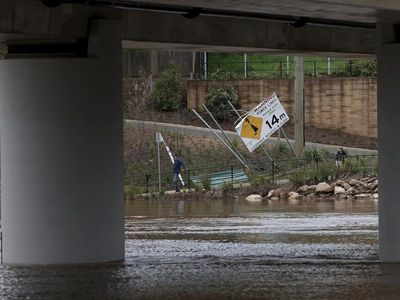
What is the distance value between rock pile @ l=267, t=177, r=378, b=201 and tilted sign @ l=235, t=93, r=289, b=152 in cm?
583

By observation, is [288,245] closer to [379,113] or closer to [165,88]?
[379,113]

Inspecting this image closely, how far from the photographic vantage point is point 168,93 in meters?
53.9

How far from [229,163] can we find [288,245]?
79.8 ft

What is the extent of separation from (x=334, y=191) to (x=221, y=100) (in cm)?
1334

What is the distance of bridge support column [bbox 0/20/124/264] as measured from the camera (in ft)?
64.1

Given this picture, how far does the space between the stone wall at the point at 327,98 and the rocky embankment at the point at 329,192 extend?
1163 cm

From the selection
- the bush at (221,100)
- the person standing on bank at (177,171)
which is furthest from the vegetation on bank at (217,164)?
the bush at (221,100)

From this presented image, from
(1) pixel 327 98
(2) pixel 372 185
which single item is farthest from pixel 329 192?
(1) pixel 327 98

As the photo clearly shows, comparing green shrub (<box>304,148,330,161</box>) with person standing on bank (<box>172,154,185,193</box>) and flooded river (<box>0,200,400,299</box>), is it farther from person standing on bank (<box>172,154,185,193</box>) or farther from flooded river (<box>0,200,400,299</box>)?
flooded river (<box>0,200,400,299</box>)

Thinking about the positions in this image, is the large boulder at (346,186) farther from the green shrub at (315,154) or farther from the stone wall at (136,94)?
the stone wall at (136,94)

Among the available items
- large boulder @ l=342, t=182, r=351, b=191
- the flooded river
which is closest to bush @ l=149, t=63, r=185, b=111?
large boulder @ l=342, t=182, r=351, b=191

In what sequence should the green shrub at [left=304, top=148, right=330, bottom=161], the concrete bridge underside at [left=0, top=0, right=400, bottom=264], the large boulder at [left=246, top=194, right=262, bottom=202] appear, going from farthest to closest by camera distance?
the green shrub at [left=304, top=148, right=330, bottom=161]
the large boulder at [left=246, top=194, right=262, bottom=202]
the concrete bridge underside at [left=0, top=0, right=400, bottom=264]

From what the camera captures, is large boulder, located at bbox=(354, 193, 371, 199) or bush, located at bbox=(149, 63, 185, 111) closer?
large boulder, located at bbox=(354, 193, 371, 199)

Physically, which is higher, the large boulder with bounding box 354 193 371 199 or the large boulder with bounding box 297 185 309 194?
the large boulder with bounding box 297 185 309 194
